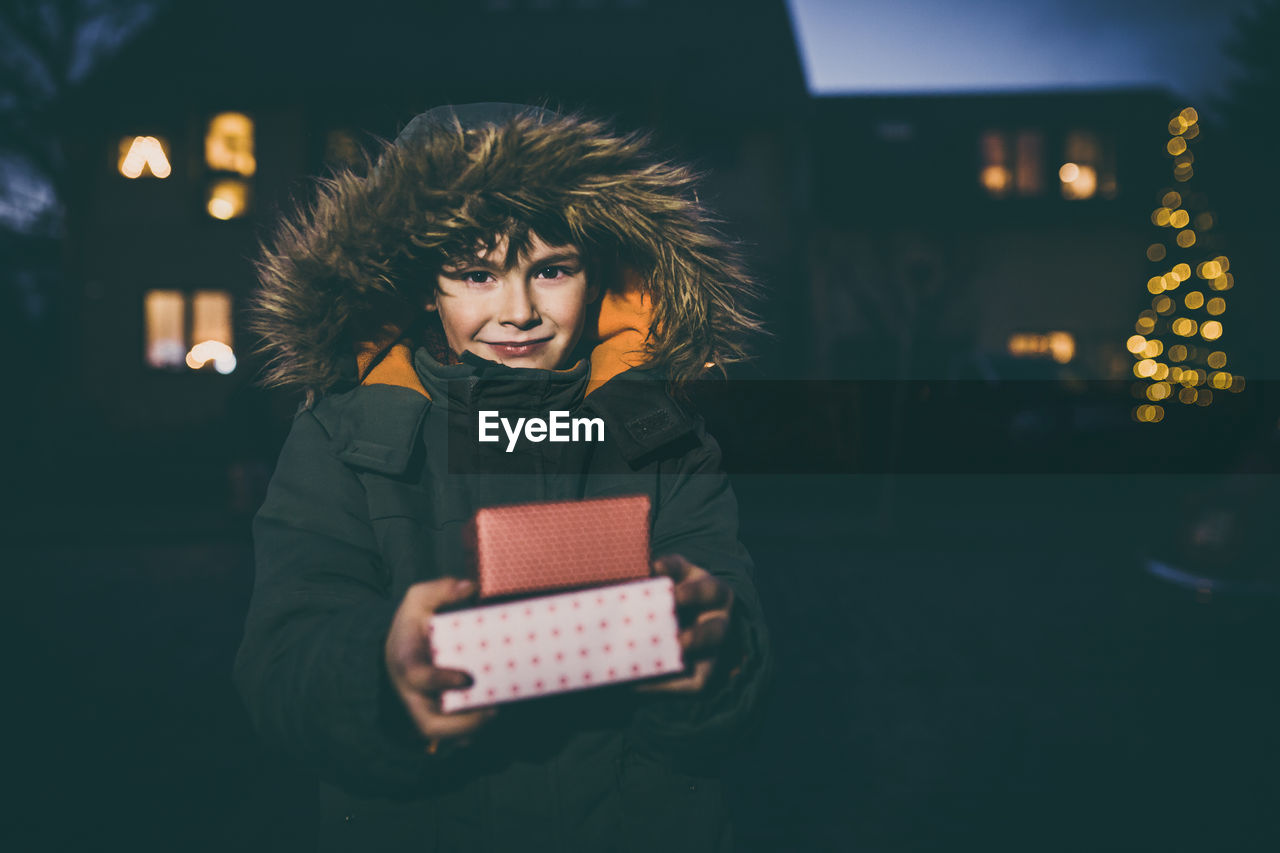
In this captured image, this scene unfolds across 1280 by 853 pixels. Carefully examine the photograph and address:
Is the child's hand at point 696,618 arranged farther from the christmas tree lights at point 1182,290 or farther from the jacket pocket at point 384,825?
the christmas tree lights at point 1182,290

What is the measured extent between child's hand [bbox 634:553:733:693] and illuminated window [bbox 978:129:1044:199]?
1961 centimetres

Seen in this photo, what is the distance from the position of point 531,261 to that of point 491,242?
0.07m

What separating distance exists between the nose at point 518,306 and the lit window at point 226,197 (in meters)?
17.8

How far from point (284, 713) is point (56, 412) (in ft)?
46.3

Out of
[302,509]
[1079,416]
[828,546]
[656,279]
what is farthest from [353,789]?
[1079,416]

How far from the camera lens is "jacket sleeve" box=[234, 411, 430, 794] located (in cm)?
106

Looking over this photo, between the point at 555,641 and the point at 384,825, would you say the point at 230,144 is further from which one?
the point at 555,641

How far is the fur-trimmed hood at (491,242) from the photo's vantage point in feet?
4.39

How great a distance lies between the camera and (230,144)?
54.2 feet

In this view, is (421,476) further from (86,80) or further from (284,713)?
(86,80)

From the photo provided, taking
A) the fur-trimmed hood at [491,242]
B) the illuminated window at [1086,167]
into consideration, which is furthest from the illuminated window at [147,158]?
the illuminated window at [1086,167]

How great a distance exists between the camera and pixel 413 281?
4.84ft

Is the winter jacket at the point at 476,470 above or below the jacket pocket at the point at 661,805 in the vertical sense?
above

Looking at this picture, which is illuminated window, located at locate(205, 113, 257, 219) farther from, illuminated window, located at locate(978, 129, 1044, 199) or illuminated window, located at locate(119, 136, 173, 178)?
illuminated window, located at locate(978, 129, 1044, 199)
